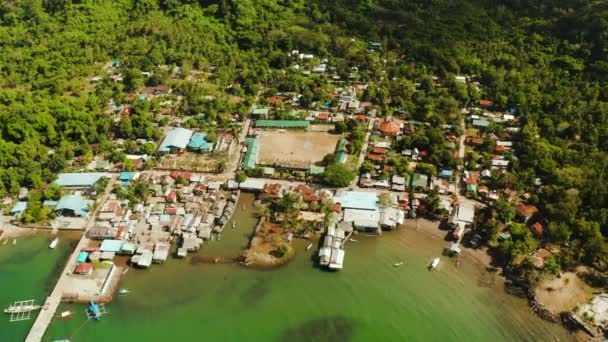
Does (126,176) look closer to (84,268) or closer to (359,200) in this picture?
(84,268)

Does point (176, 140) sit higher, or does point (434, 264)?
point (176, 140)

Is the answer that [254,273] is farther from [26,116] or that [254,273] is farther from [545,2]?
[545,2]

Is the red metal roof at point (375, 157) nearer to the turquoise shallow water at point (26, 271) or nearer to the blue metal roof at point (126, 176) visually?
the blue metal roof at point (126, 176)

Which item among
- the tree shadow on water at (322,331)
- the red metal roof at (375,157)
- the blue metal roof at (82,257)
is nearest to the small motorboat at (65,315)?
the blue metal roof at (82,257)

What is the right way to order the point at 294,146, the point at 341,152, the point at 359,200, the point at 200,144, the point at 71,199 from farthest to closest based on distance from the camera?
the point at 294,146
the point at 200,144
the point at 341,152
the point at 71,199
the point at 359,200

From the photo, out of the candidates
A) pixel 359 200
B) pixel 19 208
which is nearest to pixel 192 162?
pixel 19 208

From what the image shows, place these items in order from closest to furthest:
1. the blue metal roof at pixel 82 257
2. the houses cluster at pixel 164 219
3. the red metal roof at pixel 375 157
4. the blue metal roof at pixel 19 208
Answer: 1. the blue metal roof at pixel 82 257
2. the houses cluster at pixel 164 219
3. the blue metal roof at pixel 19 208
4. the red metal roof at pixel 375 157
